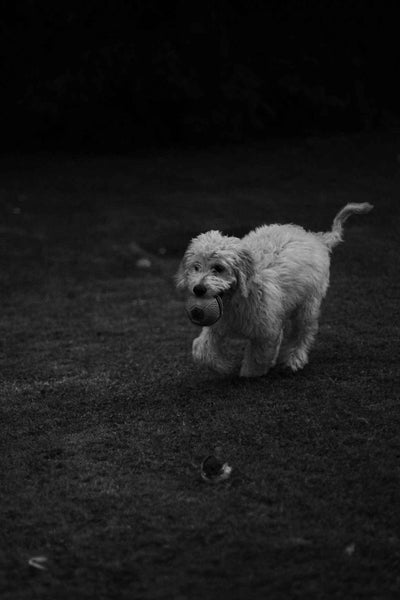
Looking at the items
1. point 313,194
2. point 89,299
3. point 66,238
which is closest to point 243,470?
point 89,299

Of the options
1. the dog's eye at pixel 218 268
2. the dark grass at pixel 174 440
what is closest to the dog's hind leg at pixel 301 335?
the dark grass at pixel 174 440

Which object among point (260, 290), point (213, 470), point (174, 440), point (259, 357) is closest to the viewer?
point (213, 470)

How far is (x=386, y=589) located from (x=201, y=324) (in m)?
2.24

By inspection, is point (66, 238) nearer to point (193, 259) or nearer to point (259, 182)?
point (259, 182)

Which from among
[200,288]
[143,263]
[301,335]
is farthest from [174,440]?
[143,263]

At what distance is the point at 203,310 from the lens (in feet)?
15.8

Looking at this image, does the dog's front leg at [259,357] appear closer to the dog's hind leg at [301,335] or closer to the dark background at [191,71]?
the dog's hind leg at [301,335]

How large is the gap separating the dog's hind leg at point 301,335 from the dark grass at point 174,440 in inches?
5.2

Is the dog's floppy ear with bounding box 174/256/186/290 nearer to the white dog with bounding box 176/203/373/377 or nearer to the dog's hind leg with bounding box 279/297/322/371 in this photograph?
the white dog with bounding box 176/203/373/377

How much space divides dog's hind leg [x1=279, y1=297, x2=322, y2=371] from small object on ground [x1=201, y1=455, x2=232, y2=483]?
1636mm

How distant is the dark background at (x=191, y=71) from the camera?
47.0ft

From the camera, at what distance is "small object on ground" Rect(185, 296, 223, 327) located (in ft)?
15.8

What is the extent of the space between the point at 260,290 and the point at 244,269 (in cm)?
25

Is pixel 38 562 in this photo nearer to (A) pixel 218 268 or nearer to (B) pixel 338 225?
(A) pixel 218 268
